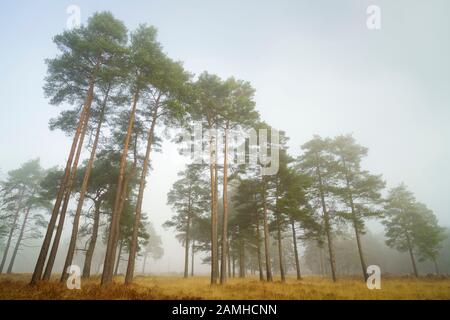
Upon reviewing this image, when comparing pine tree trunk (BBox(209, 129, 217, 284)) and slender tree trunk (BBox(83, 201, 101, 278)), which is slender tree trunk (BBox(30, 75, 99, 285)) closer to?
slender tree trunk (BBox(83, 201, 101, 278))

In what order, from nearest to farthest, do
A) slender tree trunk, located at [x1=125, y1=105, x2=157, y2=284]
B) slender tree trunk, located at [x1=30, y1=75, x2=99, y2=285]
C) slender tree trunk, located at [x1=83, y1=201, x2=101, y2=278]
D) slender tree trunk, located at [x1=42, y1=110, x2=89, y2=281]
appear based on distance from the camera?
slender tree trunk, located at [x1=30, y1=75, x2=99, y2=285] → slender tree trunk, located at [x1=42, y1=110, x2=89, y2=281] → slender tree trunk, located at [x1=125, y1=105, x2=157, y2=284] → slender tree trunk, located at [x1=83, y1=201, x2=101, y2=278]

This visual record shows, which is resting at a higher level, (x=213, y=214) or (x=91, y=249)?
A: (x=213, y=214)

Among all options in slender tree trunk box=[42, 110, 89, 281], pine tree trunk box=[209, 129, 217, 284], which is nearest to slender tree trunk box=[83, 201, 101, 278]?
slender tree trunk box=[42, 110, 89, 281]

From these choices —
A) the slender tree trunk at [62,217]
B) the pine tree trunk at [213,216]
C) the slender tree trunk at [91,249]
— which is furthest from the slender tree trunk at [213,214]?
the slender tree trunk at [91,249]

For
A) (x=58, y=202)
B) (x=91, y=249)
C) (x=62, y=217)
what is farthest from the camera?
(x=91, y=249)

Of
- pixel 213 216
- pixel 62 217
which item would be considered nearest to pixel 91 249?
pixel 62 217

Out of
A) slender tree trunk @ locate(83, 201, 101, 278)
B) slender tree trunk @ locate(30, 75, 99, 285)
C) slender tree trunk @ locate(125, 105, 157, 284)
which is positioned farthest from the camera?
slender tree trunk @ locate(83, 201, 101, 278)

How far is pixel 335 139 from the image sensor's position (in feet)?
78.4

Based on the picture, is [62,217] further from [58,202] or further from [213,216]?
[213,216]

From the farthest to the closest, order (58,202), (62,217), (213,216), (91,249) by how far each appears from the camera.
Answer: (91,249) < (213,216) < (62,217) < (58,202)

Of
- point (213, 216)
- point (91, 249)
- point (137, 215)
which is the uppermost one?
point (213, 216)

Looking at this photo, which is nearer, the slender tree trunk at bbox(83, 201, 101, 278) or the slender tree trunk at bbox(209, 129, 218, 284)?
the slender tree trunk at bbox(209, 129, 218, 284)

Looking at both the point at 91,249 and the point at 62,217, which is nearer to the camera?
the point at 62,217

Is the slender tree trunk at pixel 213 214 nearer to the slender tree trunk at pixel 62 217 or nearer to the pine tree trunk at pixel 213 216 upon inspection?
the pine tree trunk at pixel 213 216
